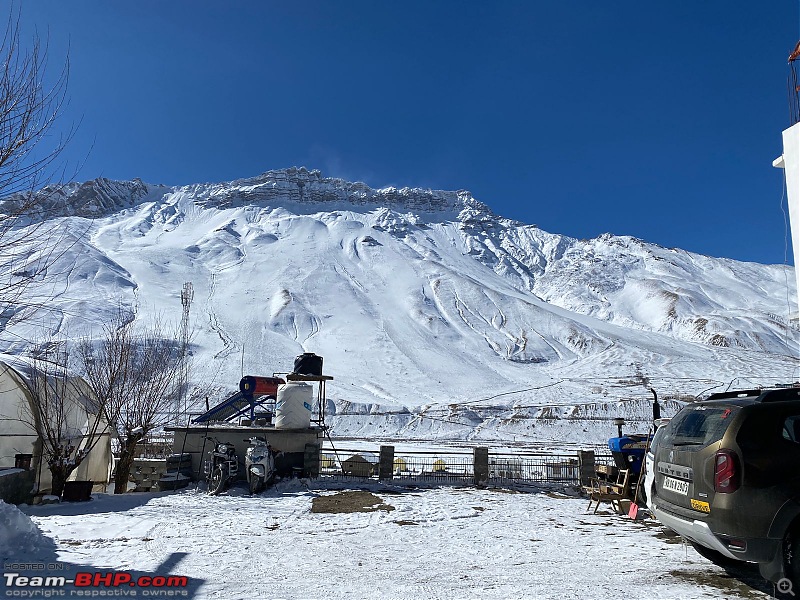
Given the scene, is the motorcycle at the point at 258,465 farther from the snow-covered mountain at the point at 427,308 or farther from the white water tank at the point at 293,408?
the snow-covered mountain at the point at 427,308

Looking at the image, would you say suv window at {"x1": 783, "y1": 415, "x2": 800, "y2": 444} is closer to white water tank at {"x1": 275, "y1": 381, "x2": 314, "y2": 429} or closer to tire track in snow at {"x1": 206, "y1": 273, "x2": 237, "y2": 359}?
white water tank at {"x1": 275, "y1": 381, "x2": 314, "y2": 429}

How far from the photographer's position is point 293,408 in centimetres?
1619

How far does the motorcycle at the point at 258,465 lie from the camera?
13.5 metres

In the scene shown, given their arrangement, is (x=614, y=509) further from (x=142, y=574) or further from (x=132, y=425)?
(x=132, y=425)

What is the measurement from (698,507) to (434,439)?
41.5 m

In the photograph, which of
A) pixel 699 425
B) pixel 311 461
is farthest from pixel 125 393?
pixel 699 425

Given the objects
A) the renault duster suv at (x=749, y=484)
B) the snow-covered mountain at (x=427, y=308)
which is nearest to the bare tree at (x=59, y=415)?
the snow-covered mountain at (x=427, y=308)

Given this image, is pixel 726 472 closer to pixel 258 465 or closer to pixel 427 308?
pixel 258 465

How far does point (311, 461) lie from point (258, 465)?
2.05 metres

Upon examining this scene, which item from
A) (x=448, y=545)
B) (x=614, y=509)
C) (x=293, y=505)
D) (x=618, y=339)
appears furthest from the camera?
(x=618, y=339)

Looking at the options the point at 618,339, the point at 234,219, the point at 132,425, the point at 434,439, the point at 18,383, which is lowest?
the point at 434,439

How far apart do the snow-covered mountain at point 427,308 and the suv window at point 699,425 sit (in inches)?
322

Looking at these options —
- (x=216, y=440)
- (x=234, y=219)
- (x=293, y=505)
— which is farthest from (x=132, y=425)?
(x=234, y=219)

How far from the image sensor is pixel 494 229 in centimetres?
17625
